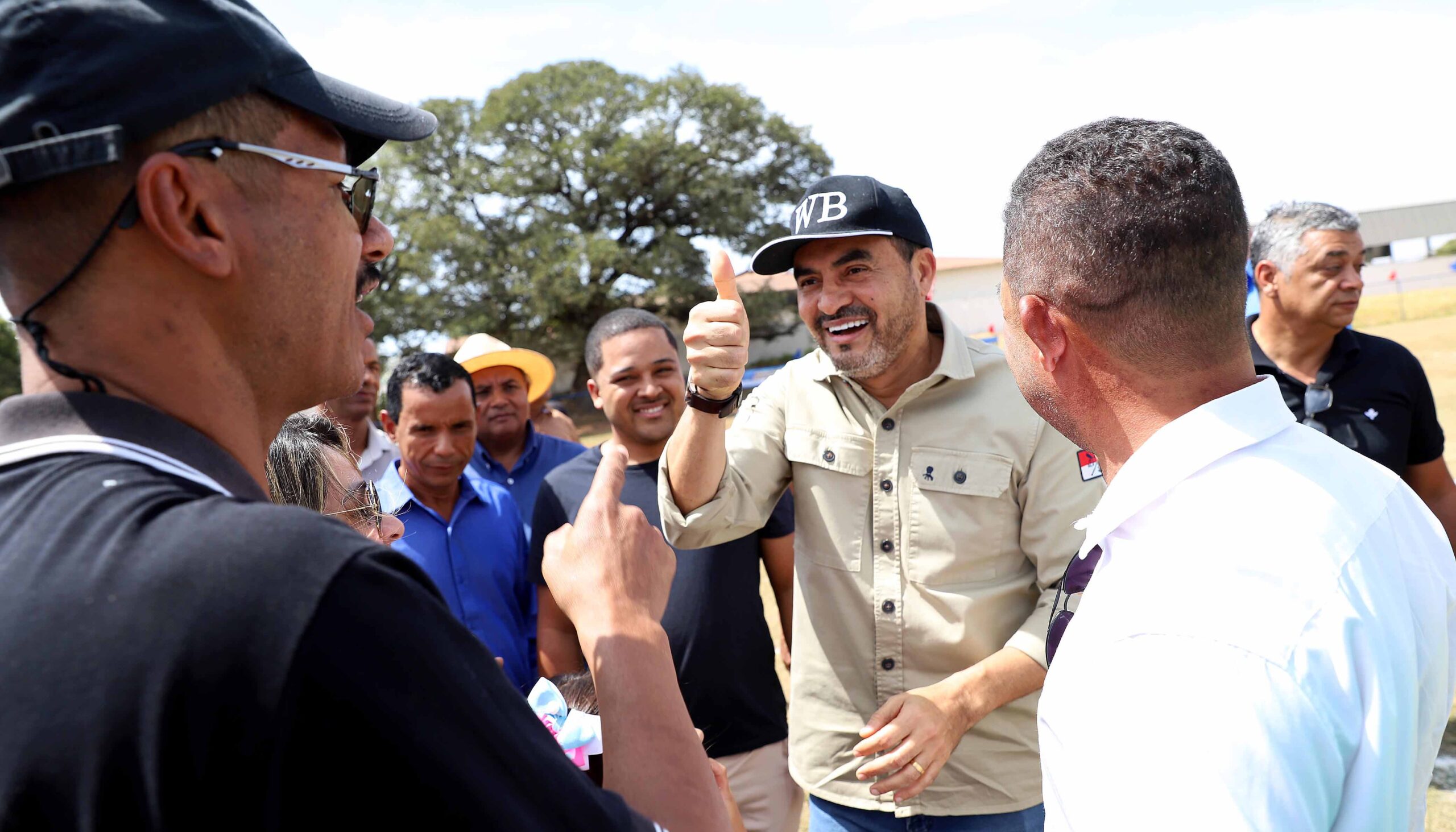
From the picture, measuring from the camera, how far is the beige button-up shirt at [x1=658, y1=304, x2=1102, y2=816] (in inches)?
110

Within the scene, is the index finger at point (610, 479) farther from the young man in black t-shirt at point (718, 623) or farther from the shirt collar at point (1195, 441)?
the young man in black t-shirt at point (718, 623)

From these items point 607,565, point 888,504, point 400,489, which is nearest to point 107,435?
point 607,565

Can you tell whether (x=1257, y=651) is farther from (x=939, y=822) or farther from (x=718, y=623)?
(x=718, y=623)

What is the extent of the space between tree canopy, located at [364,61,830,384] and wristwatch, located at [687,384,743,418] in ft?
88.7

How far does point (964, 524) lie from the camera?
9.31 ft

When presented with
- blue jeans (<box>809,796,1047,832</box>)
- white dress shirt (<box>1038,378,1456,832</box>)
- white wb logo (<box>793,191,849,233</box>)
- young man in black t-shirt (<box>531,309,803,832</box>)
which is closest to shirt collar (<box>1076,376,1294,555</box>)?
white dress shirt (<box>1038,378,1456,832</box>)

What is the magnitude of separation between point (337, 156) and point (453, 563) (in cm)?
312

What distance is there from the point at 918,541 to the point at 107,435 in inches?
91.1

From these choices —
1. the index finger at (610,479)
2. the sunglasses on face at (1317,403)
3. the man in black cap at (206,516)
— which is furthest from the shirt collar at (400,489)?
the sunglasses on face at (1317,403)

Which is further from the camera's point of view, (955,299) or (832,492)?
(955,299)

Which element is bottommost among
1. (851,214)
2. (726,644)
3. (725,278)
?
(726,644)

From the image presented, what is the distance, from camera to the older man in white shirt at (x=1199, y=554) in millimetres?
1238

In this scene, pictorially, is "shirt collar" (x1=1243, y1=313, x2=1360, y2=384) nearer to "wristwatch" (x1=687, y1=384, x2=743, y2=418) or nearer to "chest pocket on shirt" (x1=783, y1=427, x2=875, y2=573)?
"chest pocket on shirt" (x1=783, y1=427, x2=875, y2=573)

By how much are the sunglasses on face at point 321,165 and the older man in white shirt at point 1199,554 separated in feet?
3.74
